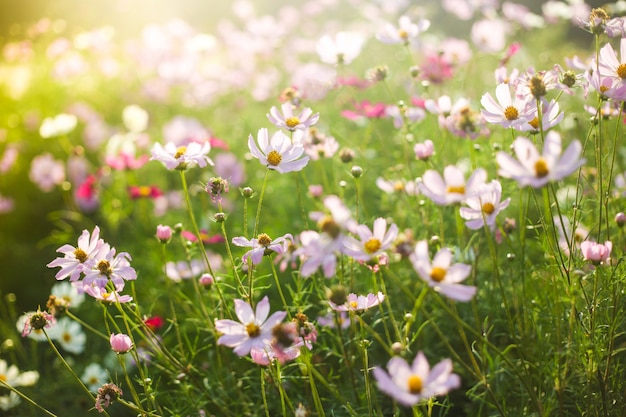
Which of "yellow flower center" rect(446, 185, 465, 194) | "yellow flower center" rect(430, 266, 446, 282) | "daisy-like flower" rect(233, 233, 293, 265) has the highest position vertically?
"yellow flower center" rect(446, 185, 465, 194)

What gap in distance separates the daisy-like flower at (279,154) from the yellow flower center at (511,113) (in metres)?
0.38

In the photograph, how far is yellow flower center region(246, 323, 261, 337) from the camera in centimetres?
94

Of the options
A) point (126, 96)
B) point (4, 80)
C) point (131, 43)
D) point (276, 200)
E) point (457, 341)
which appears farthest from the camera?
point (4, 80)

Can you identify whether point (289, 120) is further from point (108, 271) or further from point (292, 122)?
point (108, 271)

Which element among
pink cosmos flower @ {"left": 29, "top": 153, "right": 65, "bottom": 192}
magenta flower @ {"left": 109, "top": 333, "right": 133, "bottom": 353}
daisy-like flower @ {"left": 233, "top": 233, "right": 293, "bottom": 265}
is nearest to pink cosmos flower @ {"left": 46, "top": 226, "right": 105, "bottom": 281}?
magenta flower @ {"left": 109, "top": 333, "right": 133, "bottom": 353}

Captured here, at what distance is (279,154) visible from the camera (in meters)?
1.11

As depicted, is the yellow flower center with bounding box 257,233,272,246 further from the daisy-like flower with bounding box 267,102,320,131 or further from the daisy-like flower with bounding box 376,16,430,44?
A: the daisy-like flower with bounding box 376,16,430,44

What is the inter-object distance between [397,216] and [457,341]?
45 centimetres

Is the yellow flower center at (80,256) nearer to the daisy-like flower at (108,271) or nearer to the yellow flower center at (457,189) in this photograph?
the daisy-like flower at (108,271)

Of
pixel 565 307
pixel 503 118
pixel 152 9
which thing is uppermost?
pixel 503 118

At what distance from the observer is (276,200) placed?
7.96ft

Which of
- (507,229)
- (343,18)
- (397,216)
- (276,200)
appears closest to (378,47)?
(343,18)

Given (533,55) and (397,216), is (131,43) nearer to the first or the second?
(533,55)

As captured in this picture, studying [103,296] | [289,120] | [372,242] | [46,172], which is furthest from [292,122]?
[46,172]
